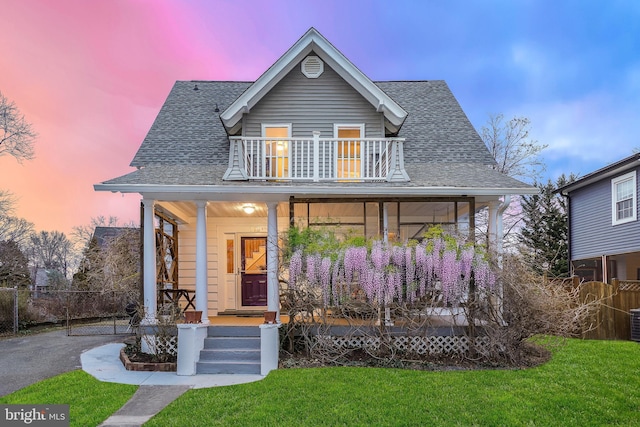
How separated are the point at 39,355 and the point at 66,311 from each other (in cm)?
654

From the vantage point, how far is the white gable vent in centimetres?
977

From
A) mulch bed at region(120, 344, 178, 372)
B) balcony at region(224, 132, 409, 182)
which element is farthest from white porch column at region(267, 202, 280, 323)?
mulch bed at region(120, 344, 178, 372)

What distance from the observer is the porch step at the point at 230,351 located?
714cm

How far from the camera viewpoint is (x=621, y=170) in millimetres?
13797

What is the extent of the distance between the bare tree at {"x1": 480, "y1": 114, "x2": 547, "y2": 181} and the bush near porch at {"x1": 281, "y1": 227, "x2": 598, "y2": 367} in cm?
1553

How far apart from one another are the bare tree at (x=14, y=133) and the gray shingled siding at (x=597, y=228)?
24.6 meters

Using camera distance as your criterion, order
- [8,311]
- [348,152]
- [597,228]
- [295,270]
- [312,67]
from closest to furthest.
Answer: [295,270] → [348,152] → [312,67] → [8,311] → [597,228]

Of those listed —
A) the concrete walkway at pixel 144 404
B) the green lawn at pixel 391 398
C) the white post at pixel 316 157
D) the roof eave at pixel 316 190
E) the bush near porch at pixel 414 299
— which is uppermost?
the white post at pixel 316 157

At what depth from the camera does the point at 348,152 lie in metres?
9.11

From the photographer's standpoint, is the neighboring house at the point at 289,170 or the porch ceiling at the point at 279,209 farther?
the porch ceiling at the point at 279,209

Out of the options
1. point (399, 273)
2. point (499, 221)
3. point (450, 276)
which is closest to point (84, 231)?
point (399, 273)

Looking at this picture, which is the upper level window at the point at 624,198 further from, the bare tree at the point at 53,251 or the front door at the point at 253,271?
the bare tree at the point at 53,251

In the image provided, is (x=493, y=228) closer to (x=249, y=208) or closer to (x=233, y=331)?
(x=249, y=208)

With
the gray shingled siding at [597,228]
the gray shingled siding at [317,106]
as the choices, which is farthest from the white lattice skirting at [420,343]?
the gray shingled siding at [597,228]
